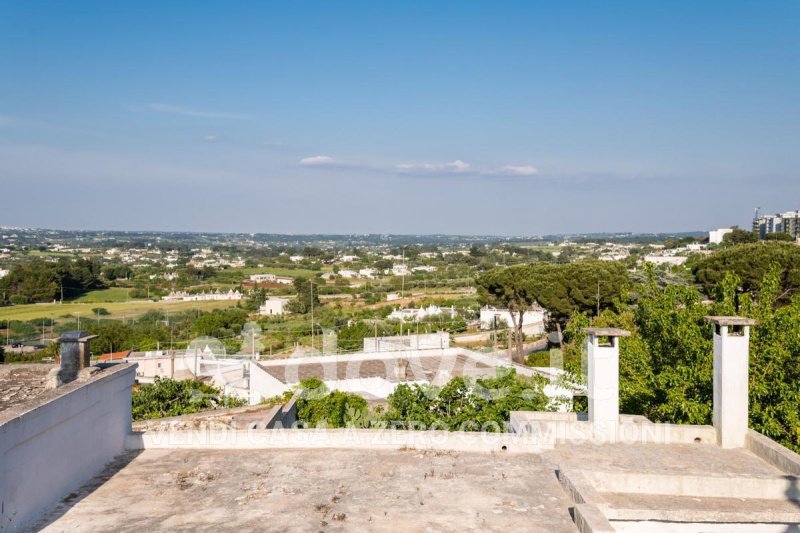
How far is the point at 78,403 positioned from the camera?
4.98m

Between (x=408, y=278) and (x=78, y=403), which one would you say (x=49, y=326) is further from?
(x=78, y=403)

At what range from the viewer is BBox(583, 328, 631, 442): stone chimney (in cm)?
594

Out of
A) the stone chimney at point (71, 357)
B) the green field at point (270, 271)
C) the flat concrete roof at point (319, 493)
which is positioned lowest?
the green field at point (270, 271)

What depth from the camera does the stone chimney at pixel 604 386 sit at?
5.94m

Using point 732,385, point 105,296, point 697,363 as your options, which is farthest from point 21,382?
point 105,296

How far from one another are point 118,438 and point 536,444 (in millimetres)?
3511

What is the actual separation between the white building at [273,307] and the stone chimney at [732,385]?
161 ft

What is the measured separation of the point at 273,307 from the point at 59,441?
50932 mm

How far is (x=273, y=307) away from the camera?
54.9 meters

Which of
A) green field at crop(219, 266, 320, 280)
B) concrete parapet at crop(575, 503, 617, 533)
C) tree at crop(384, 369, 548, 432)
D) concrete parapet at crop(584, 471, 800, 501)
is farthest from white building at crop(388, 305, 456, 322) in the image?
green field at crop(219, 266, 320, 280)

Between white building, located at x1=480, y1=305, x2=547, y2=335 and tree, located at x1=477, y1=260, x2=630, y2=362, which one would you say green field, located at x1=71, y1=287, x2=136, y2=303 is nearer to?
white building, located at x1=480, y1=305, x2=547, y2=335

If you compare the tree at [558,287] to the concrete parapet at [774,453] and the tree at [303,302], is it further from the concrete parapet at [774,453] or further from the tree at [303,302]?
the tree at [303,302]

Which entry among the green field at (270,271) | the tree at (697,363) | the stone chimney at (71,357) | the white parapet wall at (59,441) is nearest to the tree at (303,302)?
the green field at (270,271)

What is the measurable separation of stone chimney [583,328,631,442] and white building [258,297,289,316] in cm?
4855
